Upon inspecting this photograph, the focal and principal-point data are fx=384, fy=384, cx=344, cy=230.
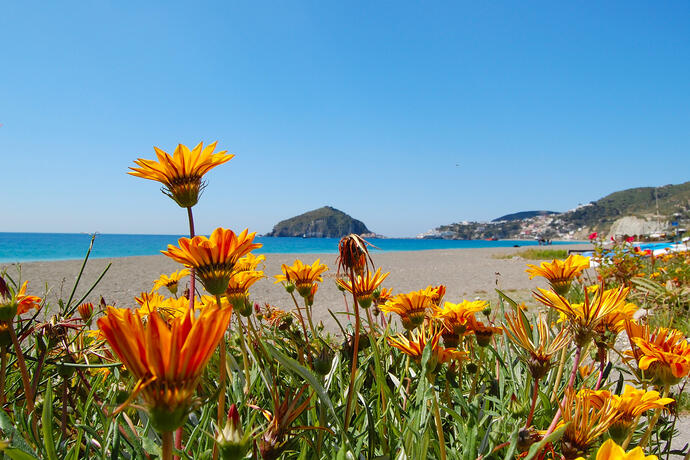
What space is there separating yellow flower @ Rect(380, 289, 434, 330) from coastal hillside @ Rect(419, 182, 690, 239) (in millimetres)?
40106

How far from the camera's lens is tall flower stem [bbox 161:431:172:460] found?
0.36 metres

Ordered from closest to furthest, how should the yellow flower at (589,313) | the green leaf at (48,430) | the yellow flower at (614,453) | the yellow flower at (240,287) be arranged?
1. the yellow flower at (614,453)
2. the green leaf at (48,430)
3. the yellow flower at (589,313)
4. the yellow flower at (240,287)

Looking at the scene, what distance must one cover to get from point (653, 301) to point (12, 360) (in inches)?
178

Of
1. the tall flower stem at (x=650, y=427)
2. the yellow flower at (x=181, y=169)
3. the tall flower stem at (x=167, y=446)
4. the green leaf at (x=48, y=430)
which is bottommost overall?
the tall flower stem at (x=650, y=427)

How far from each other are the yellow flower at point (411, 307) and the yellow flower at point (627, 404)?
449mm

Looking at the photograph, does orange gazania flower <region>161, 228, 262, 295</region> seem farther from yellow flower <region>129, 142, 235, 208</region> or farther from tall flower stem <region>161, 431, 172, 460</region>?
tall flower stem <region>161, 431, 172, 460</region>

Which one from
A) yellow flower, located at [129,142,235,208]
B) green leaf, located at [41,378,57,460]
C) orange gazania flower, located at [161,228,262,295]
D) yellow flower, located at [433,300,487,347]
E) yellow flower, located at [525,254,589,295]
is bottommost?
green leaf, located at [41,378,57,460]

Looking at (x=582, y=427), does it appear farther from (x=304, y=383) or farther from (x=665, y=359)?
(x=304, y=383)

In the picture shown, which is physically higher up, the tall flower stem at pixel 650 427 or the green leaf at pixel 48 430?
the green leaf at pixel 48 430

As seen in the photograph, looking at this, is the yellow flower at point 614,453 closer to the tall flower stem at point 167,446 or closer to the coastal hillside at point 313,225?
the tall flower stem at point 167,446

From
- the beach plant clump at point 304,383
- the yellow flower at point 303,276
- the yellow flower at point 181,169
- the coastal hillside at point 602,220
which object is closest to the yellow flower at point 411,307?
the beach plant clump at point 304,383

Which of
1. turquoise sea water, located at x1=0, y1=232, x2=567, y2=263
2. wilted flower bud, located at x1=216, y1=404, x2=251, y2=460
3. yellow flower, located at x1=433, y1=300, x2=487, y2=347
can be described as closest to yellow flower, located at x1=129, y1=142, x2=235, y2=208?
wilted flower bud, located at x1=216, y1=404, x2=251, y2=460

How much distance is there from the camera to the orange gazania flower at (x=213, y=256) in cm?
70

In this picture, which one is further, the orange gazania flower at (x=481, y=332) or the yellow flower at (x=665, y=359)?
the orange gazania flower at (x=481, y=332)
